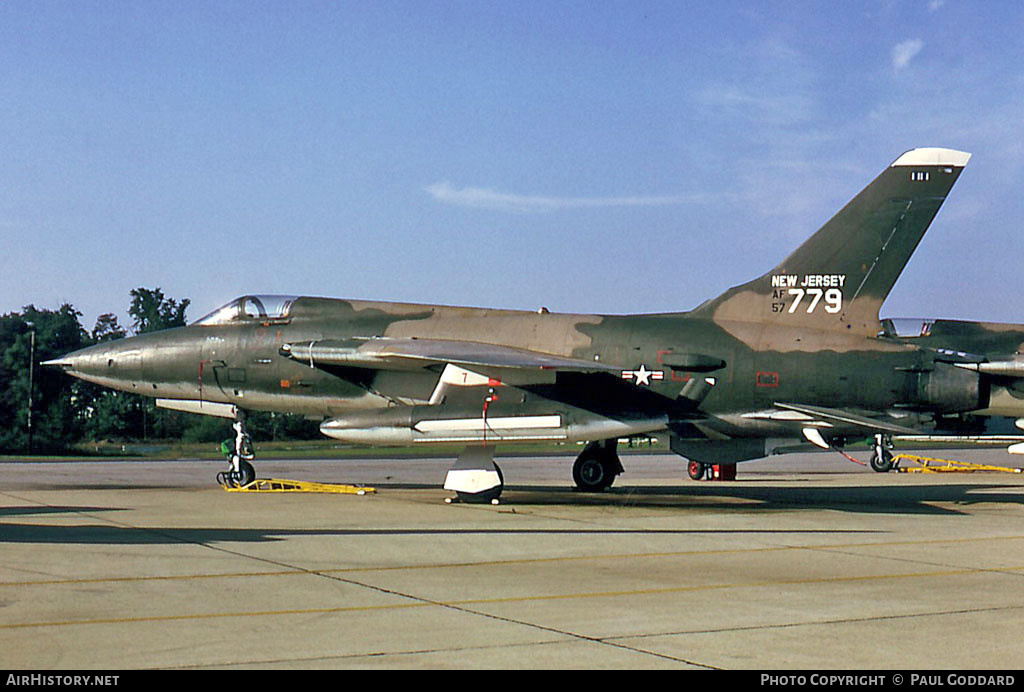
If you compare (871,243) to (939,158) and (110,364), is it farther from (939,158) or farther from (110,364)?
(110,364)

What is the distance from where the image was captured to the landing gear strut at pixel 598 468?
65.6ft

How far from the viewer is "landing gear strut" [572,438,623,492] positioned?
20.0 meters

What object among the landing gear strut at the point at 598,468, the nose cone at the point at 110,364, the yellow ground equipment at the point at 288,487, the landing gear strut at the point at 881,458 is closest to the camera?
the yellow ground equipment at the point at 288,487

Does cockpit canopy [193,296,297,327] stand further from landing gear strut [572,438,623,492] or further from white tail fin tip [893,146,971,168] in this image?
white tail fin tip [893,146,971,168]

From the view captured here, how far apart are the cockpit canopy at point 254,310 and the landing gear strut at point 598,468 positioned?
5.93 meters

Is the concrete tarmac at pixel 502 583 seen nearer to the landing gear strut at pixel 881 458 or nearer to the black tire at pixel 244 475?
the black tire at pixel 244 475

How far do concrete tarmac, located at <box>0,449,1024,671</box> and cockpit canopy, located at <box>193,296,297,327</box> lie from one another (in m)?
3.25

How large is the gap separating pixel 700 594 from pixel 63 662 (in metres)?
4.70

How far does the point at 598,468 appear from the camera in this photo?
20.0m

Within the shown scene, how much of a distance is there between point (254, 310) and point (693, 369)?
787 centimetres

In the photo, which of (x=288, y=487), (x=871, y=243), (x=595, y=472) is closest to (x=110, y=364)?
(x=288, y=487)
